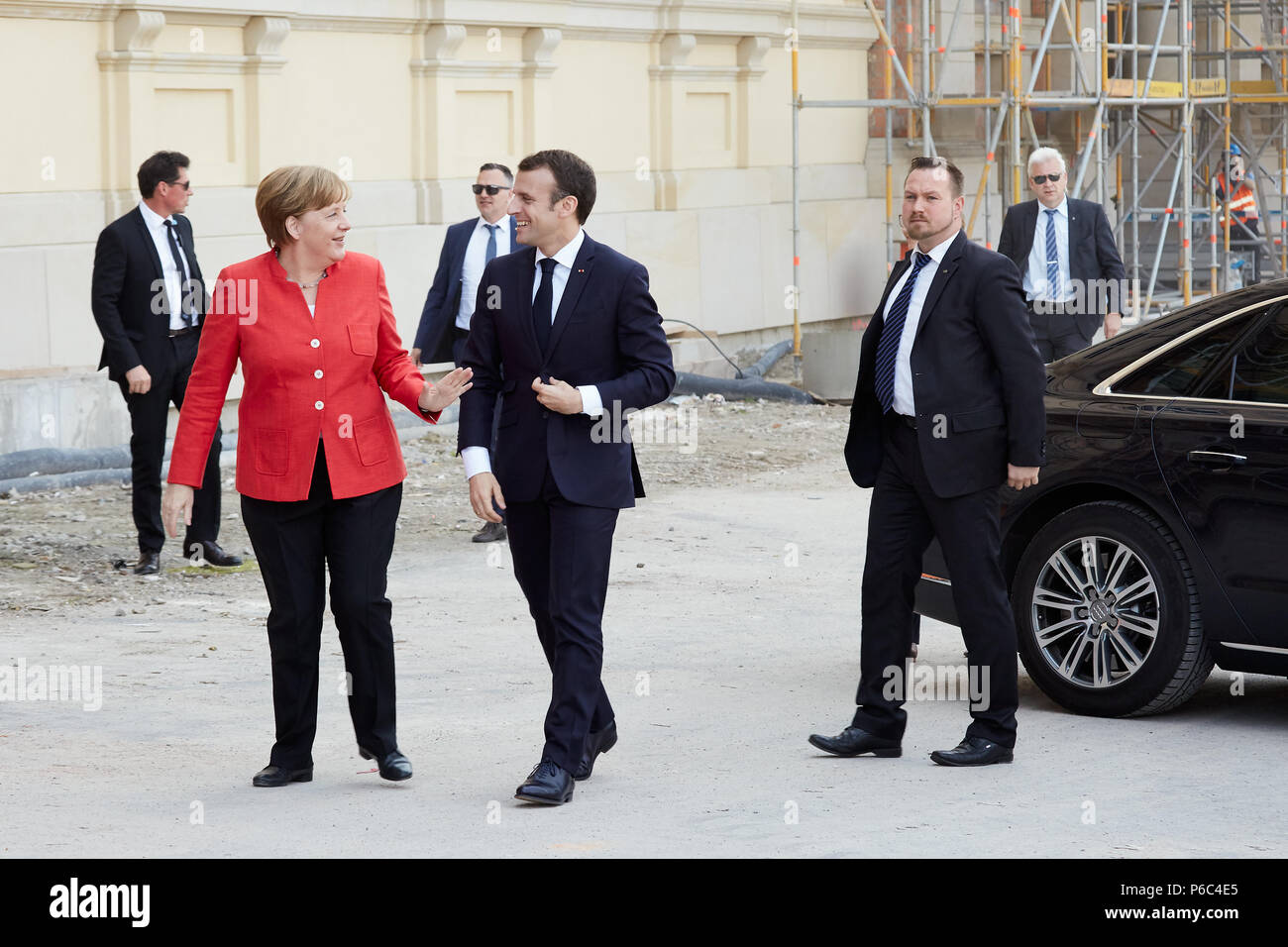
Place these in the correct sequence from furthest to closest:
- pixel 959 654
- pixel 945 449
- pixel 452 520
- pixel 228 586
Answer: pixel 452 520 → pixel 228 586 → pixel 959 654 → pixel 945 449

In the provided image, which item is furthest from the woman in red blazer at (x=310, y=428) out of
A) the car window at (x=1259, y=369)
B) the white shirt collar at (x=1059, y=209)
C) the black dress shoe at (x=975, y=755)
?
the white shirt collar at (x=1059, y=209)

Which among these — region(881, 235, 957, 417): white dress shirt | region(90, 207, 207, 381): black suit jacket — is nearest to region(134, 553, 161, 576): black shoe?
region(90, 207, 207, 381): black suit jacket

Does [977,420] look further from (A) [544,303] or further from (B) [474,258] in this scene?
(B) [474,258]

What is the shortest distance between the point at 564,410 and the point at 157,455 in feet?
16.3

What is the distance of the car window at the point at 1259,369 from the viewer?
6898 mm

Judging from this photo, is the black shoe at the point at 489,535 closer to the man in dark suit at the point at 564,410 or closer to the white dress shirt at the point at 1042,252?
the white dress shirt at the point at 1042,252

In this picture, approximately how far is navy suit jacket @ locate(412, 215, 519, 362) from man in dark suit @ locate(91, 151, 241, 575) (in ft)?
4.55

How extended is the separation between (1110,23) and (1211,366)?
16.3 metres

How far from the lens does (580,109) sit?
57.7ft

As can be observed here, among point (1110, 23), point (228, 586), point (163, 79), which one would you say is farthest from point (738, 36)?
point (228, 586)

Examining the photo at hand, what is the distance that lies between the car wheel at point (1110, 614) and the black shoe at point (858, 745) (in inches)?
35.5

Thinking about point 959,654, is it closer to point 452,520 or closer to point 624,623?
point 624,623

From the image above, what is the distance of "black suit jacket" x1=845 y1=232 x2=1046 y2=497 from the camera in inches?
251

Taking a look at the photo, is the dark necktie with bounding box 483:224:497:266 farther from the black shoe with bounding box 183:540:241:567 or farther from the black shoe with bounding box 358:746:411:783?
the black shoe with bounding box 358:746:411:783
